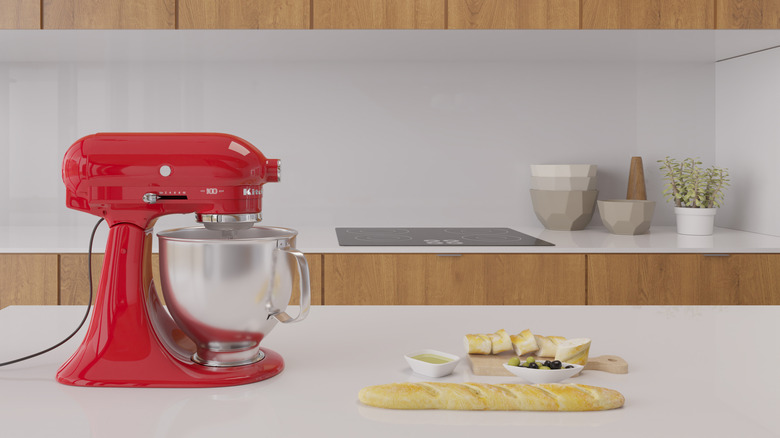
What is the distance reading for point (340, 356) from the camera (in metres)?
1.02

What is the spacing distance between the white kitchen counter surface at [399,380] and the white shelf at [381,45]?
4.92ft

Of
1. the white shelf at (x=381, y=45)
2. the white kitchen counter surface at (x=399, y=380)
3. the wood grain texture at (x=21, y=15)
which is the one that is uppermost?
the wood grain texture at (x=21, y=15)

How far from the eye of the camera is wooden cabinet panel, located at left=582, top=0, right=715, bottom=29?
2.51 metres

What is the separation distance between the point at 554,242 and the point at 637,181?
2.30 feet

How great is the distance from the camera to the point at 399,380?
3.00 ft

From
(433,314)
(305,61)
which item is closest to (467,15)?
(305,61)

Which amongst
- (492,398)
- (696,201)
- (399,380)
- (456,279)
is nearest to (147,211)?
(399,380)

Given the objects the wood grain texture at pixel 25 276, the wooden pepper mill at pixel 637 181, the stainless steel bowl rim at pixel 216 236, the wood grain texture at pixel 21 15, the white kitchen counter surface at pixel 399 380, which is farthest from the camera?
the wooden pepper mill at pixel 637 181

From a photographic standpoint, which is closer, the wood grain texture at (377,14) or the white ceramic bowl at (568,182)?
the wood grain texture at (377,14)

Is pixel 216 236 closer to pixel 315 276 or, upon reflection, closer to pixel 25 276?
pixel 315 276

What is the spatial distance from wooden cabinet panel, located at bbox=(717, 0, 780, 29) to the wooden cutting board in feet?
6.58

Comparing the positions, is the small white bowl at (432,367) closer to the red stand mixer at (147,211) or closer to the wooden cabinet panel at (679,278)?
the red stand mixer at (147,211)

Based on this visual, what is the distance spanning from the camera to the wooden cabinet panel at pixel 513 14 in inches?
98.0

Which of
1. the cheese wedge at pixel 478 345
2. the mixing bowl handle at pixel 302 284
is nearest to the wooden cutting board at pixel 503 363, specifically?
the cheese wedge at pixel 478 345
